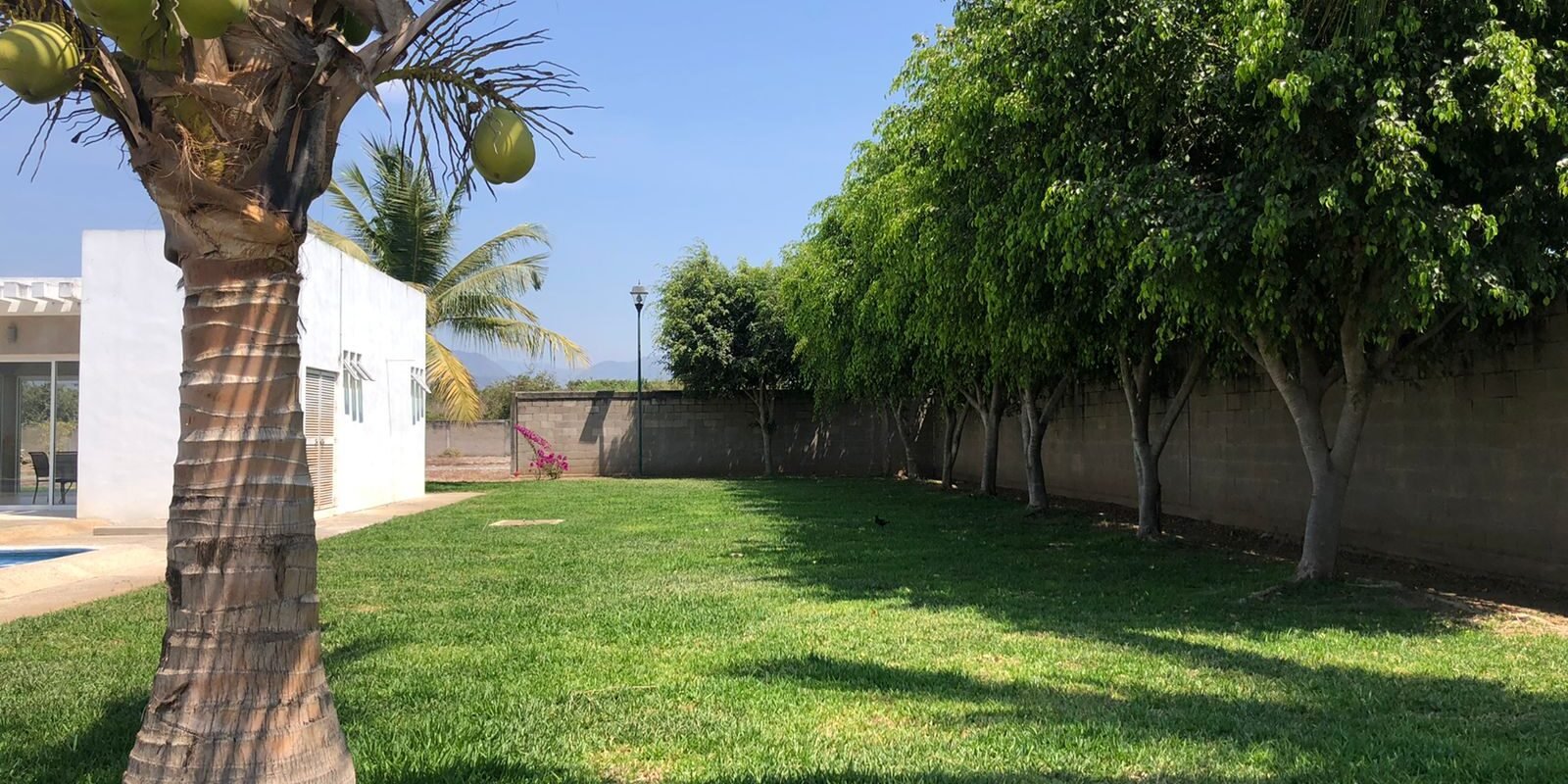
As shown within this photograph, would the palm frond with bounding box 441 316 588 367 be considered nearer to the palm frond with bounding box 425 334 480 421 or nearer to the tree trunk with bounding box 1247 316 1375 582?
the palm frond with bounding box 425 334 480 421

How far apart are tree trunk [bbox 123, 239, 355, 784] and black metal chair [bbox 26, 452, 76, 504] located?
731 inches

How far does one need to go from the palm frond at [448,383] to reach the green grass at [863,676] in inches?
550

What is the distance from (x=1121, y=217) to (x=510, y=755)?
5.57 metres

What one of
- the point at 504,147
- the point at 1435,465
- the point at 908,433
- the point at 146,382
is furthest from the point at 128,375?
the point at 908,433

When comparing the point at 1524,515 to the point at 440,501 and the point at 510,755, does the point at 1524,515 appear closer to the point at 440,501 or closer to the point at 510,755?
the point at 510,755

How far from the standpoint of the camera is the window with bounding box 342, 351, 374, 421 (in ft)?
57.0

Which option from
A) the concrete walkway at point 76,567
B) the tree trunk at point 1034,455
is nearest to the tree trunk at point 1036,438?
the tree trunk at point 1034,455

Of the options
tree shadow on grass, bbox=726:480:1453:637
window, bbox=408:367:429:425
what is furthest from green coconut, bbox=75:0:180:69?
window, bbox=408:367:429:425

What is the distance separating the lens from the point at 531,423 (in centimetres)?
3109

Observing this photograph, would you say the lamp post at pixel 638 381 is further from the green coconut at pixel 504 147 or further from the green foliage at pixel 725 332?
the green coconut at pixel 504 147

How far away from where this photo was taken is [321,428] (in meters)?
16.4

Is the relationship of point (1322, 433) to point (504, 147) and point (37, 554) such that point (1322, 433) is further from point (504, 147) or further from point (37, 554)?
point (37, 554)

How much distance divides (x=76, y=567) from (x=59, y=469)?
9454 mm

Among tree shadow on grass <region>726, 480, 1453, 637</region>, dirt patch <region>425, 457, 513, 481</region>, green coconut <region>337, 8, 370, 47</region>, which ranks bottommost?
tree shadow on grass <region>726, 480, 1453, 637</region>
